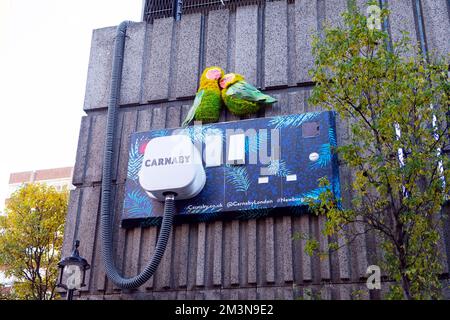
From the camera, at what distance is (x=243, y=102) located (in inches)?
457

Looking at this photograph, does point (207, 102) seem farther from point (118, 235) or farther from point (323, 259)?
point (323, 259)

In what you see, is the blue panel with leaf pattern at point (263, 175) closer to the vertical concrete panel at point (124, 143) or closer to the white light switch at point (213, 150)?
the white light switch at point (213, 150)

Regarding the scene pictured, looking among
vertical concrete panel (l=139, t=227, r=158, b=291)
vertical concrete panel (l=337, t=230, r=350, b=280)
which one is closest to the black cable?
vertical concrete panel (l=139, t=227, r=158, b=291)

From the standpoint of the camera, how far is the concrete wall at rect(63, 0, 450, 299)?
10.3 metres

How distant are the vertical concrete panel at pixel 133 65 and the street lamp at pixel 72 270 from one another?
11.1ft

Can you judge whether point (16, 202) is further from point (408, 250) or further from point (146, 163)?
point (408, 250)

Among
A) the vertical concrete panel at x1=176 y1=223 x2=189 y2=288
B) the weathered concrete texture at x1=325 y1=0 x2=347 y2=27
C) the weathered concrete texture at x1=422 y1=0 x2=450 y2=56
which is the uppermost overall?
the weathered concrete texture at x1=325 y1=0 x2=347 y2=27

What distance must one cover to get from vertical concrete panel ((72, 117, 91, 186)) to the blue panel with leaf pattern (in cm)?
120

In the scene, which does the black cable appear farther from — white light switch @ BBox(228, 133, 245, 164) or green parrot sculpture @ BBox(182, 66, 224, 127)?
green parrot sculpture @ BBox(182, 66, 224, 127)

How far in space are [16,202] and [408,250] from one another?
1553 centimetres

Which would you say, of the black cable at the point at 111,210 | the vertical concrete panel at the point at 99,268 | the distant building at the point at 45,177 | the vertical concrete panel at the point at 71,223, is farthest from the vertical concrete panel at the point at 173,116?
the distant building at the point at 45,177

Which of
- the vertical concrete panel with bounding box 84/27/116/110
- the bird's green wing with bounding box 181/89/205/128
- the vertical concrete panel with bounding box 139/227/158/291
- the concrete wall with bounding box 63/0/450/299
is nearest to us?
the concrete wall with bounding box 63/0/450/299
